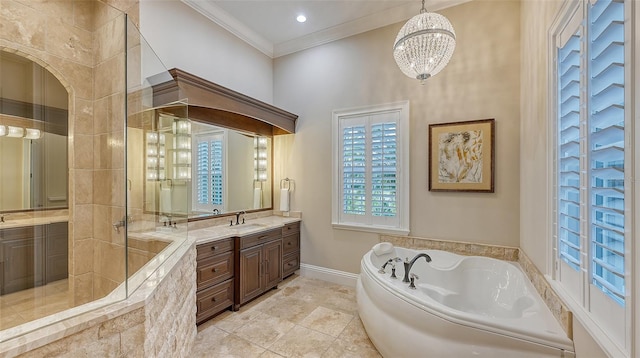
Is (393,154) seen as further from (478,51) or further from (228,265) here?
(228,265)

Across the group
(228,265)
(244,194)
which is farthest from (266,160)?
(228,265)

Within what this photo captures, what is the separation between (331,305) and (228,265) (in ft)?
4.00

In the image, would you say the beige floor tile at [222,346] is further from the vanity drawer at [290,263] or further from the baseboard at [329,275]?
the baseboard at [329,275]

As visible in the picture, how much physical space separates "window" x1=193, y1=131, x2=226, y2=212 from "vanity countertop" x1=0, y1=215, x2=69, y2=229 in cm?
120

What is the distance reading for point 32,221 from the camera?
257 cm

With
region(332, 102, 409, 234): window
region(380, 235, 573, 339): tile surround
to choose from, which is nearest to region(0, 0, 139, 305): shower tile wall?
region(332, 102, 409, 234): window

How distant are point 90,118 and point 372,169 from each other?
3040 millimetres

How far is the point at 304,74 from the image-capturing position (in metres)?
3.78

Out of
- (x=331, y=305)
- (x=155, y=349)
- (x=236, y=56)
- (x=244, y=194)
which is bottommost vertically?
(x=331, y=305)

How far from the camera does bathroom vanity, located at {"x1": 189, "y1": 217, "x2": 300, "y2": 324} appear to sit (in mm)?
2475

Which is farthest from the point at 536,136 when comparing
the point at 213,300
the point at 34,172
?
the point at 34,172

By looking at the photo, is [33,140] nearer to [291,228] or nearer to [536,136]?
A: [291,228]

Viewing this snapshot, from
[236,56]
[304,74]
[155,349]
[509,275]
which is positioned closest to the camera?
[155,349]

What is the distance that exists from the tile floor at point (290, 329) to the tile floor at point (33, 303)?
4.00 ft
